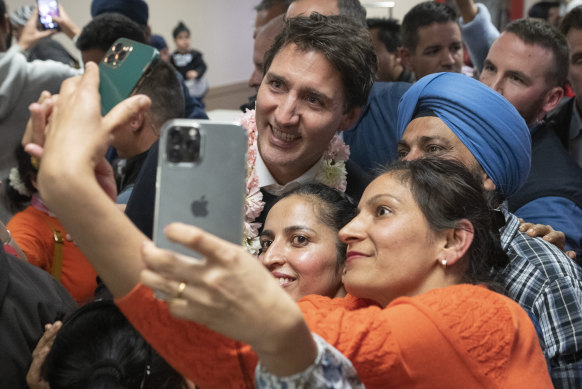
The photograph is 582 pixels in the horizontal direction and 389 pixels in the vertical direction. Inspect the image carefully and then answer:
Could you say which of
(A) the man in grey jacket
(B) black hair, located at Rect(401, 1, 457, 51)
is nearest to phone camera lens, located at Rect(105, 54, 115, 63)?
(A) the man in grey jacket

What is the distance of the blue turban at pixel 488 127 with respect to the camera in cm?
180

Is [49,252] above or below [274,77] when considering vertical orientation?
below

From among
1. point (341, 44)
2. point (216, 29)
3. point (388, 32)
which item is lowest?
point (216, 29)

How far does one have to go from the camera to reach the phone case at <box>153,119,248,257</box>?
852 millimetres

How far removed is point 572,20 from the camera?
115 inches

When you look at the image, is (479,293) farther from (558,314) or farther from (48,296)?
(48,296)

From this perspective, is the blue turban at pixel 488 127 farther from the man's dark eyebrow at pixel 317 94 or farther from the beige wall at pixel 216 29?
the beige wall at pixel 216 29

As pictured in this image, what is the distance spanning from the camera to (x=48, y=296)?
1639 millimetres

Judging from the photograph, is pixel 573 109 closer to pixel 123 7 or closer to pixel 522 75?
pixel 522 75

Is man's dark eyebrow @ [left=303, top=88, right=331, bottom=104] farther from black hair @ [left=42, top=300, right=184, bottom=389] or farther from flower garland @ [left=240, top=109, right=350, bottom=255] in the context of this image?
black hair @ [left=42, top=300, right=184, bottom=389]

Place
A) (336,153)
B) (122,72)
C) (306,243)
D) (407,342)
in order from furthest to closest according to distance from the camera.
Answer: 1. (336,153)
2. (306,243)
3. (122,72)
4. (407,342)

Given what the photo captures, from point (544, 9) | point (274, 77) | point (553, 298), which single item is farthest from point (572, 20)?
point (544, 9)

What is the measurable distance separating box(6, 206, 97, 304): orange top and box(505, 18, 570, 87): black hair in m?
1.92

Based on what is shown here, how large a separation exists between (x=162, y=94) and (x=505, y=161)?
1491 mm
